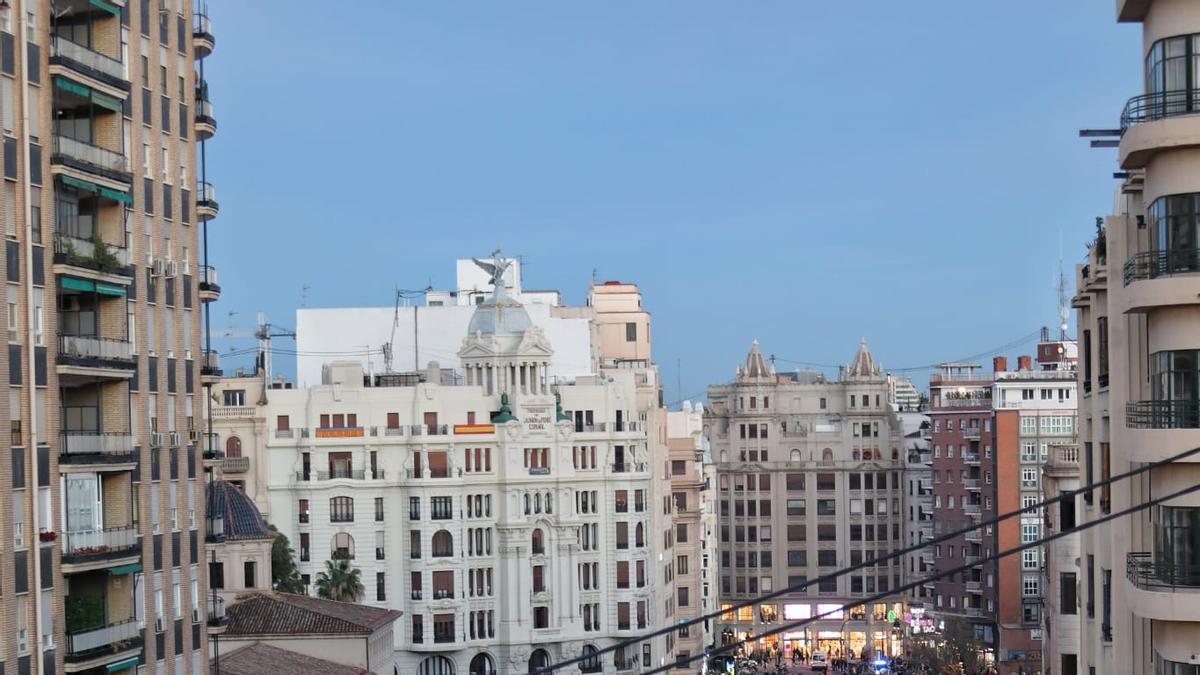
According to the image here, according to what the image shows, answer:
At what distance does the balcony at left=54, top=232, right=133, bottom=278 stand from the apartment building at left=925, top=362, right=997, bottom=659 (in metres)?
94.3

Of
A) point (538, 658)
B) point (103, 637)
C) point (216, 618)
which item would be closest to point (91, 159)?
point (103, 637)

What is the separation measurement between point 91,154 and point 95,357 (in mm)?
4458

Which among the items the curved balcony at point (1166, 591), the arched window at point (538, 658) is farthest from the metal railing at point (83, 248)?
the arched window at point (538, 658)

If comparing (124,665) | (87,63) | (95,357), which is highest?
(87,63)

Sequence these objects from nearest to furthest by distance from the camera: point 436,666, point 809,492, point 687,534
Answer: point 436,666 < point 687,534 < point 809,492

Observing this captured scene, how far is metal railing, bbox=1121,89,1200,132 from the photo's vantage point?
21.0 metres

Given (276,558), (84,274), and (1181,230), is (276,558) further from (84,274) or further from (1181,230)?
(1181,230)

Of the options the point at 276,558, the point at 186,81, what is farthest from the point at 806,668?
the point at 186,81

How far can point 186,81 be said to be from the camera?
47.2 metres

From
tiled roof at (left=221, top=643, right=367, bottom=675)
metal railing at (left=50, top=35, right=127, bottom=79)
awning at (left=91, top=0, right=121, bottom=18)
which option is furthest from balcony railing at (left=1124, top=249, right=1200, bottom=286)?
tiled roof at (left=221, top=643, right=367, bottom=675)

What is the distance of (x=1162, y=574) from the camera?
21250mm

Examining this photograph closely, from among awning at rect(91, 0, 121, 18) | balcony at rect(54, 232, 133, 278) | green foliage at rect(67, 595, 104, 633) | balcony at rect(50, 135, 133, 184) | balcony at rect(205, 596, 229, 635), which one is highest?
awning at rect(91, 0, 121, 18)

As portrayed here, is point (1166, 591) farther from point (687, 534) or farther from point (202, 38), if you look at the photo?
point (687, 534)

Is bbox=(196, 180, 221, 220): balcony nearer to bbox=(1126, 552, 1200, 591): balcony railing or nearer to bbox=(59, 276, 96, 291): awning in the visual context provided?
bbox=(59, 276, 96, 291): awning
